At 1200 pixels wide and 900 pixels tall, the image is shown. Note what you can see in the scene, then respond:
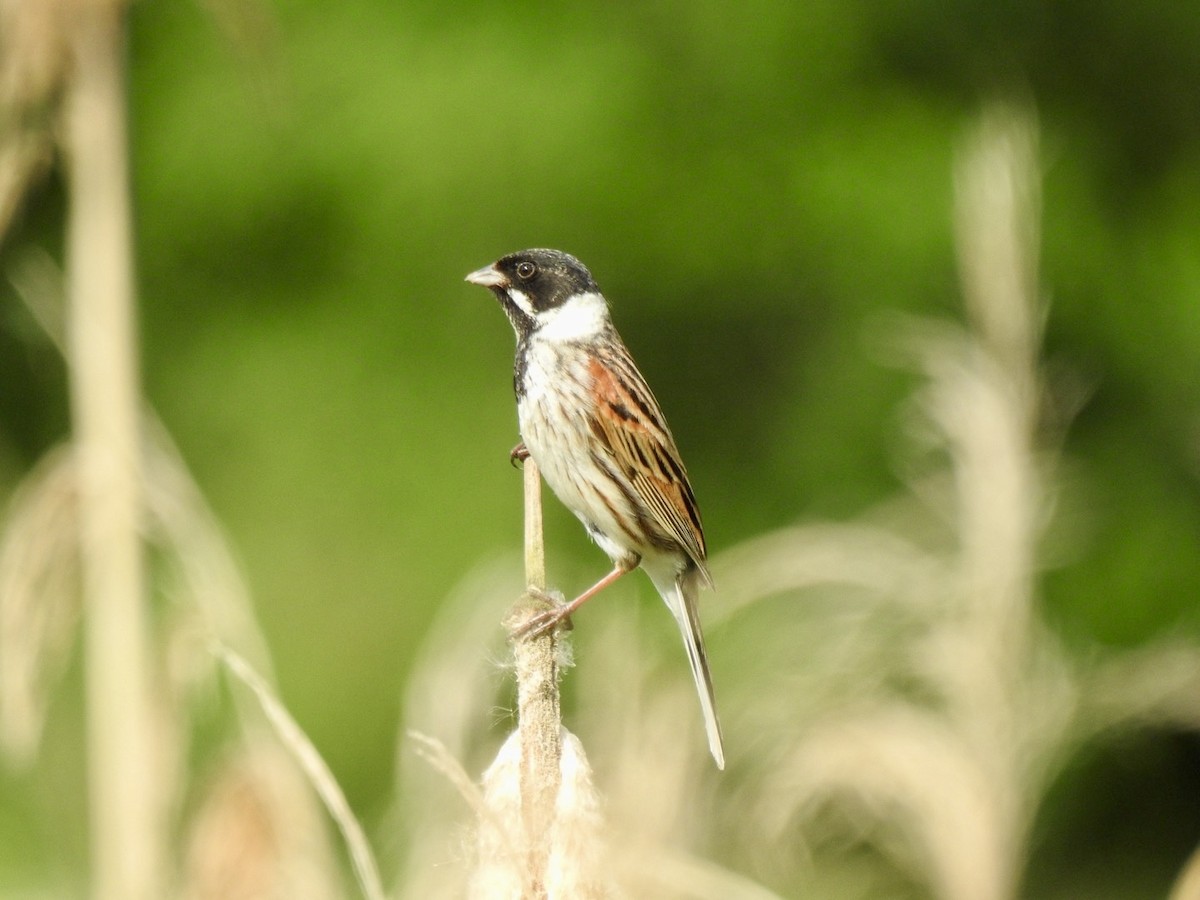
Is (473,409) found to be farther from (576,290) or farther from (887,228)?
(576,290)

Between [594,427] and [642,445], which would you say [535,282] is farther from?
[642,445]

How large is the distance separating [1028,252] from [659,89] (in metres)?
6.59

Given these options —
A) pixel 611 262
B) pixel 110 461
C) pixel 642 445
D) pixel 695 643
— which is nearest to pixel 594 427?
→ pixel 642 445

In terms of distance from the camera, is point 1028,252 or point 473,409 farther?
point 473,409

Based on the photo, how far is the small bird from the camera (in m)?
3.59

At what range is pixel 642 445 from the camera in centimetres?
376

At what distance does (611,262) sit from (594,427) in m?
6.23

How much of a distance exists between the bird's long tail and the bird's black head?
646mm

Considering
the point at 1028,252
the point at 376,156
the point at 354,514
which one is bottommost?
the point at 354,514

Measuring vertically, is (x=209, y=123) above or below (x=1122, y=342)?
above

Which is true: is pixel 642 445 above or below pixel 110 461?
below

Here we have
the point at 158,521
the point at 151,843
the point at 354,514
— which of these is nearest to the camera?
the point at 151,843

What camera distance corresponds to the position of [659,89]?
10211 millimetres

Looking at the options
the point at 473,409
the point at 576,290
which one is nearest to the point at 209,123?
the point at 473,409
